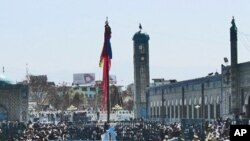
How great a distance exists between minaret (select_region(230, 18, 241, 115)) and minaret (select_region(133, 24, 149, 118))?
120ft

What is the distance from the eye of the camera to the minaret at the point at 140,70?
310 ft

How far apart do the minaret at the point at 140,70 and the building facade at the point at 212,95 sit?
4.10m

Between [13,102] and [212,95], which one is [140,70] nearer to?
[13,102]

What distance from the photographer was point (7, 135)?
47531 millimetres

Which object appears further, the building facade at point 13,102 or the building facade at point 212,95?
the building facade at point 13,102

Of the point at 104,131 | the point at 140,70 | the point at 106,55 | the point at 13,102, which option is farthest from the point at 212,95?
the point at 140,70

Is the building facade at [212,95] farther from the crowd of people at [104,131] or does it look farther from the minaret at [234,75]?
the crowd of people at [104,131]

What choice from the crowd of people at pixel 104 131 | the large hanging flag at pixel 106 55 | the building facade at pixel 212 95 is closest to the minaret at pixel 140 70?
the building facade at pixel 212 95

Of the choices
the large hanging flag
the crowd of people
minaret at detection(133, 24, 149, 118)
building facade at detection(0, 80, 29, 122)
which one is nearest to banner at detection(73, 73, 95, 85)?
minaret at detection(133, 24, 149, 118)

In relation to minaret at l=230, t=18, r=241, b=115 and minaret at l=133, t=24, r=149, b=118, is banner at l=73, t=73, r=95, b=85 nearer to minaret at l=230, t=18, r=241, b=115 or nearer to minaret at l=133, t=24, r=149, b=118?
minaret at l=133, t=24, r=149, b=118

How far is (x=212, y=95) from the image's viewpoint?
6488 centimetres

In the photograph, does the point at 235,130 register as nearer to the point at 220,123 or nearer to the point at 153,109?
the point at 220,123

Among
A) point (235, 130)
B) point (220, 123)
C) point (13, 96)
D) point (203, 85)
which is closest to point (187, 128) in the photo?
point (220, 123)

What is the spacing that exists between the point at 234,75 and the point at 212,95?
313 inches
